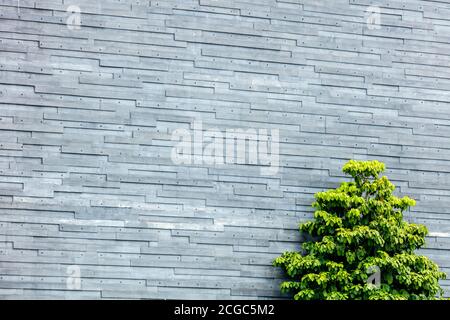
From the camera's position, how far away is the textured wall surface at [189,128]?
8711 millimetres

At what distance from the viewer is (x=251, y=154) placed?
9.20m

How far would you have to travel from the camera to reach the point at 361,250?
28.7 ft

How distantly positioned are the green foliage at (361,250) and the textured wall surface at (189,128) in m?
0.41

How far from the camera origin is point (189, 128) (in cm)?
910

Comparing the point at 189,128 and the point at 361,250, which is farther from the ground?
A: the point at 189,128

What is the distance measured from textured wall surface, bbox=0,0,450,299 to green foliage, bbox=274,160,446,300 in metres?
0.41

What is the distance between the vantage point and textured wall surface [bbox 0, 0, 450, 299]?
871 cm

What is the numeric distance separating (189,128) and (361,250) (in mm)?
2074

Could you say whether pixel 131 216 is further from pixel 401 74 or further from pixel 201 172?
pixel 401 74

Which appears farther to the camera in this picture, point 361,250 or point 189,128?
point 189,128

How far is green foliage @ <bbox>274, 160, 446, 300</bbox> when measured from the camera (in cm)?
862

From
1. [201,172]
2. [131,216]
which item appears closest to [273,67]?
[201,172]

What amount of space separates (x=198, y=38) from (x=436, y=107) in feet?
8.85
